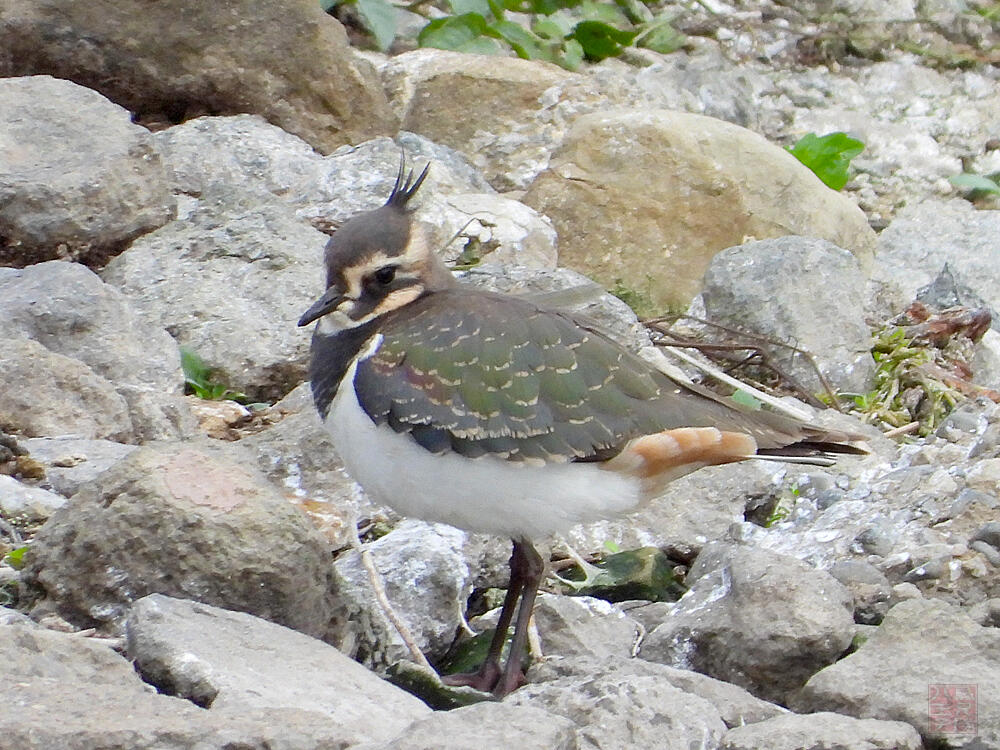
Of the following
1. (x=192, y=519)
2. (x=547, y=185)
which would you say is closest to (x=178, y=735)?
(x=192, y=519)

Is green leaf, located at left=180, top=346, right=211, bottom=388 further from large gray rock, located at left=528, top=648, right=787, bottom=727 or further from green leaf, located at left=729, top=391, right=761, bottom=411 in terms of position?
large gray rock, located at left=528, top=648, right=787, bottom=727

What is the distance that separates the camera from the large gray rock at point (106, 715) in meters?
3.33

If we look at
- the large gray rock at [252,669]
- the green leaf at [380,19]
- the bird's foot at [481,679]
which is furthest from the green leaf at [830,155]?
the large gray rock at [252,669]

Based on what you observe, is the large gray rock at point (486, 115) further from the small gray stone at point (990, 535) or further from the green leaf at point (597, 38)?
the small gray stone at point (990, 535)

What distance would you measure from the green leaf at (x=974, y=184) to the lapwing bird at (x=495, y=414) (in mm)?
6139

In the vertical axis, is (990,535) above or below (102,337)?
above

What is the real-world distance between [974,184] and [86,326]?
6933 mm

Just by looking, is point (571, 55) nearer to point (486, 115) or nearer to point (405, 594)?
point (486, 115)

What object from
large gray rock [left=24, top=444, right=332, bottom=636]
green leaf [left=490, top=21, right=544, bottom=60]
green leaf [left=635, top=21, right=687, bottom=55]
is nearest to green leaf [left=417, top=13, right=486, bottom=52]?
green leaf [left=490, top=21, right=544, bottom=60]

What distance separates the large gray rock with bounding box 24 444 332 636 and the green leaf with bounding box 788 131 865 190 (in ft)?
22.6

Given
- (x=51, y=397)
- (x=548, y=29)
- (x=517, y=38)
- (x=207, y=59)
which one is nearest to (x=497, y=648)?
(x=51, y=397)

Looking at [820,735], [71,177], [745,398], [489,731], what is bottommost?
[745,398]

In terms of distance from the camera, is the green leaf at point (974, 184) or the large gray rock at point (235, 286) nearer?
the large gray rock at point (235, 286)

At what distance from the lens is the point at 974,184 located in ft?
36.7
